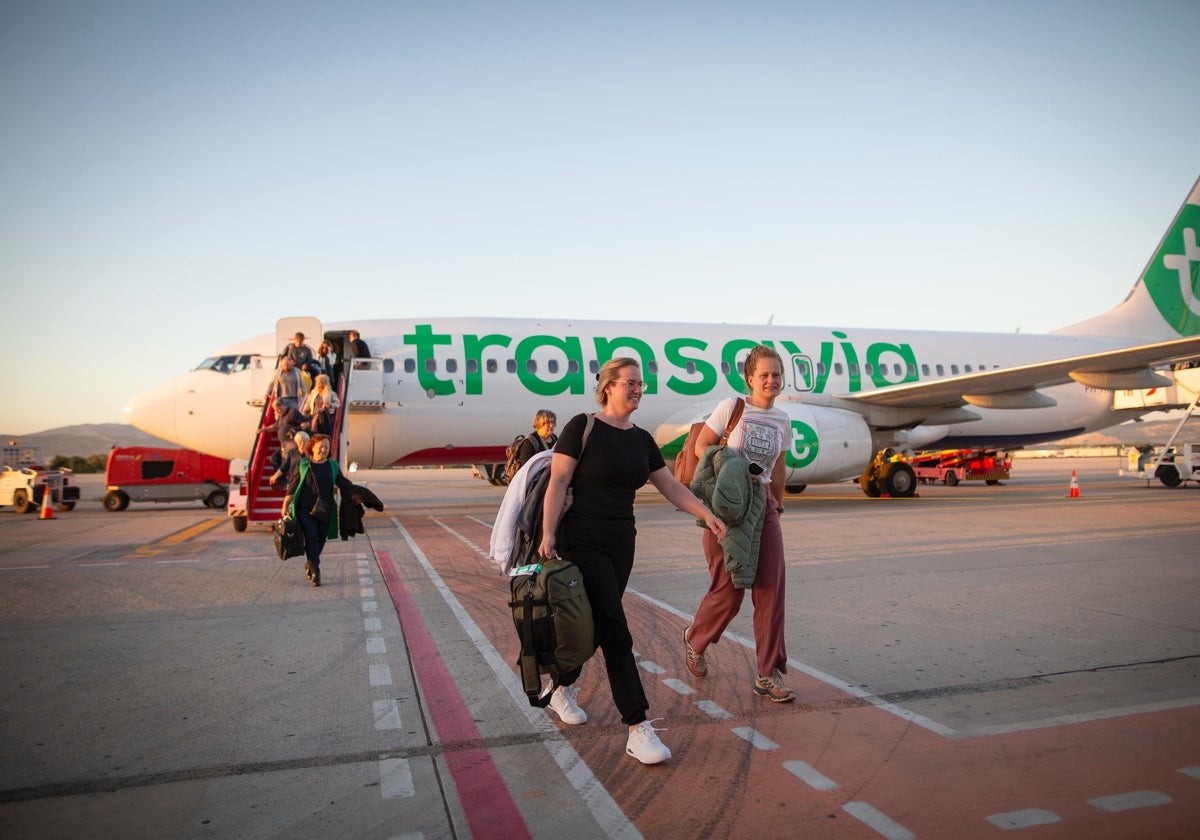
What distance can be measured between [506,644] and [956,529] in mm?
8626

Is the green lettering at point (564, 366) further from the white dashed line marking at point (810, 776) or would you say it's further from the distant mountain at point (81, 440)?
the distant mountain at point (81, 440)

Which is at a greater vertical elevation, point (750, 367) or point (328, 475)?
point (750, 367)

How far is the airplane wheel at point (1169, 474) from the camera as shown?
2111 cm

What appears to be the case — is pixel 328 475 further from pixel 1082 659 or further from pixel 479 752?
pixel 1082 659

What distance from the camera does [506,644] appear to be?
18.6ft

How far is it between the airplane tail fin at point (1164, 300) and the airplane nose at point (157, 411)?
23.6 m

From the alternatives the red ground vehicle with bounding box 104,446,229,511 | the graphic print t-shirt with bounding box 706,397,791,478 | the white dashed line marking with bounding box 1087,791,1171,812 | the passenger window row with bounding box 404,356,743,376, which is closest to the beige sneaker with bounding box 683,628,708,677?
the graphic print t-shirt with bounding box 706,397,791,478

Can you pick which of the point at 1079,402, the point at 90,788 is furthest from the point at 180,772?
the point at 1079,402

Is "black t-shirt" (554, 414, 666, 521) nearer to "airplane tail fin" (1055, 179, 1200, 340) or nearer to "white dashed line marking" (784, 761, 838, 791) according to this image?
"white dashed line marking" (784, 761, 838, 791)

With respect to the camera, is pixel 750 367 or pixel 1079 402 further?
pixel 1079 402

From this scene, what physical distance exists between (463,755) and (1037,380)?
15990 millimetres

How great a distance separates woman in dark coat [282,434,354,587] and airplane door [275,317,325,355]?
850 centimetres

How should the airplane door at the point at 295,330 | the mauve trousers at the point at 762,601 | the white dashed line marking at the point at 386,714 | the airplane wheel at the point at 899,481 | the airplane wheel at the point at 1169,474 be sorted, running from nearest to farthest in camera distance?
1. the white dashed line marking at the point at 386,714
2. the mauve trousers at the point at 762,601
3. the airplane door at the point at 295,330
4. the airplane wheel at the point at 899,481
5. the airplane wheel at the point at 1169,474

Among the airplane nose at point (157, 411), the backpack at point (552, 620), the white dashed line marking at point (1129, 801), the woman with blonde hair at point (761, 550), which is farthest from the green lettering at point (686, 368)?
the white dashed line marking at point (1129, 801)
